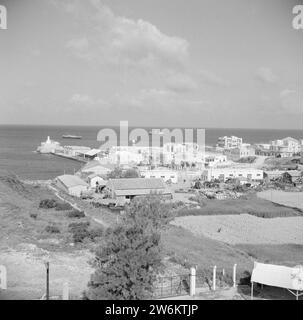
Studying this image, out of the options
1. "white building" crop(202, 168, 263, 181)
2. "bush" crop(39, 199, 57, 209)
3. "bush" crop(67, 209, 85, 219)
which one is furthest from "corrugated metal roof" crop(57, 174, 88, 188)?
"bush" crop(67, 209, 85, 219)

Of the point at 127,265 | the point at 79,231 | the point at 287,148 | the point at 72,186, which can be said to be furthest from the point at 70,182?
the point at 287,148

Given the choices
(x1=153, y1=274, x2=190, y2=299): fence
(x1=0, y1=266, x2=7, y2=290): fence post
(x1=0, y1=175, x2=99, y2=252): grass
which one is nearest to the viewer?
(x1=153, y1=274, x2=190, y2=299): fence

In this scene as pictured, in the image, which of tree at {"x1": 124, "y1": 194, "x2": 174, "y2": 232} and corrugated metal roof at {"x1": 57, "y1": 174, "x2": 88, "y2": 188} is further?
corrugated metal roof at {"x1": 57, "y1": 174, "x2": 88, "y2": 188}

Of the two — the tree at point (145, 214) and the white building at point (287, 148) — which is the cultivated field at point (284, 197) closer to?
the tree at point (145, 214)

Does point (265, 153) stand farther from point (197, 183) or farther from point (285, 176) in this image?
point (197, 183)

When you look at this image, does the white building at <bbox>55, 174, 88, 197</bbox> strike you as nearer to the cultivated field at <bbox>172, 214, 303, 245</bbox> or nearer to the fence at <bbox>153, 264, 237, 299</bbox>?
the cultivated field at <bbox>172, 214, 303, 245</bbox>

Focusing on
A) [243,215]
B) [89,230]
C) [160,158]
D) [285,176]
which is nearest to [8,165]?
[160,158]

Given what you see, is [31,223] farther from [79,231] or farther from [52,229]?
[79,231]
